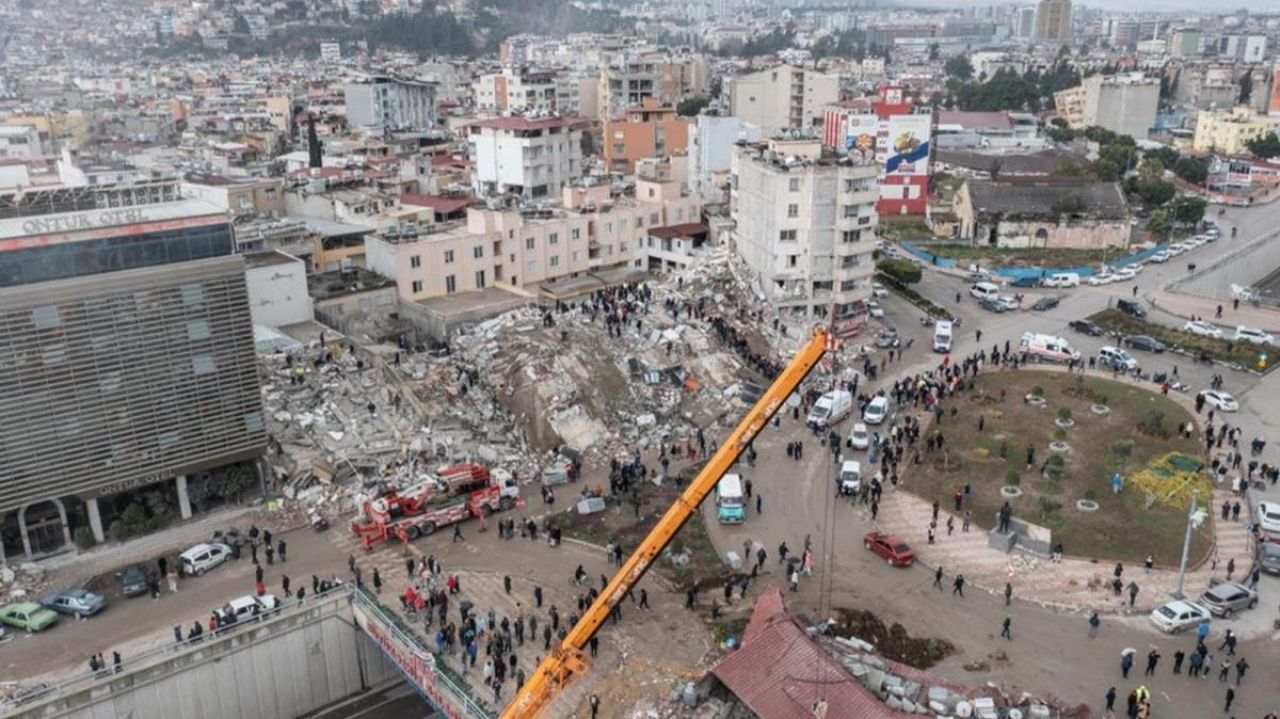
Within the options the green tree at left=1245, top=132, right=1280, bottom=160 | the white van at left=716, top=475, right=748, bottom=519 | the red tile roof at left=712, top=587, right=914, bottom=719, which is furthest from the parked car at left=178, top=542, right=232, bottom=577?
the green tree at left=1245, top=132, right=1280, bottom=160

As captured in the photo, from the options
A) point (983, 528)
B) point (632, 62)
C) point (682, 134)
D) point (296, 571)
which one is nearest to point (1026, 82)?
point (632, 62)

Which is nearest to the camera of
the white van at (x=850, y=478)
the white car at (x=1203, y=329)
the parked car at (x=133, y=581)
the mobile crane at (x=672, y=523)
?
the mobile crane at (x=672, y=523)

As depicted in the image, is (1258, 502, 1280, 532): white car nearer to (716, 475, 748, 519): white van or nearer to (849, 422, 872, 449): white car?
(849, 422, 872, 449): white car

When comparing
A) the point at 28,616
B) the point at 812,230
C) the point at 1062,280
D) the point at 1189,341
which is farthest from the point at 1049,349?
the point at 28,616

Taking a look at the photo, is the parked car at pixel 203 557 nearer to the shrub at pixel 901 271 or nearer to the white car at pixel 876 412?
the white car at pixel 876 412

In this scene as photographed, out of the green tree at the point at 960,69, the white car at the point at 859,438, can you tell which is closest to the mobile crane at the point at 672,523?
the white car at the point at 859,438

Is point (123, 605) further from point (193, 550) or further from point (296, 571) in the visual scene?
point (296, 571)
